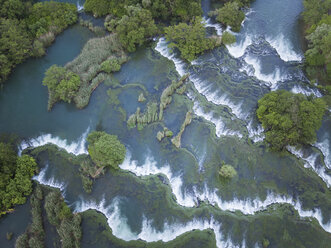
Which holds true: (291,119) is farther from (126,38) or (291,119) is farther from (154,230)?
(126,38)

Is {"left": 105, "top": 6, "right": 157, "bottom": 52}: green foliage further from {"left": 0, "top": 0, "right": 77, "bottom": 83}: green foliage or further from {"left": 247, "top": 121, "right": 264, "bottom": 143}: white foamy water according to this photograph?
{"left": 247, "top": 121, "right": 264, "bottom": 143}: white foamy water

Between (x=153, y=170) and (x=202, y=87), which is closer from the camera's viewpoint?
(x=153, y=170)

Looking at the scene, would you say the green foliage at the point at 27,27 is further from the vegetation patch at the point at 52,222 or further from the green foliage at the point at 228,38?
the green foliage at the point at 228,38

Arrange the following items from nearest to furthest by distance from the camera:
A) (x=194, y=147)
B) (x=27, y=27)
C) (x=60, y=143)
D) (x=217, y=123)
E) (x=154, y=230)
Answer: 1. (x=154, y=230)
2. (x=194, y=147)
3. (x=60, y=143)
4. (x=217, y=123)
5. (x=27, y=27)

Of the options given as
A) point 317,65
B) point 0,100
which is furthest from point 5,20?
point 317,65

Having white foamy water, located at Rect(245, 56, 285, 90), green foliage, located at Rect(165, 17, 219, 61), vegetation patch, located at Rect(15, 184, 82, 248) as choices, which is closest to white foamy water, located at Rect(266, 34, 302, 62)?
white foamy water, located at Rect(245, 56, 285, 90)

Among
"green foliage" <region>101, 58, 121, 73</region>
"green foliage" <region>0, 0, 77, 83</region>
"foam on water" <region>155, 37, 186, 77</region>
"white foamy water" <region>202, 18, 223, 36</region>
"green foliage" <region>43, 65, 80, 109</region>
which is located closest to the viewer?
"green foliage" <region>43, 65, 80, 109</region>

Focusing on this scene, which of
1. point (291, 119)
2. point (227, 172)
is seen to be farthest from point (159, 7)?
point (227, 172)
